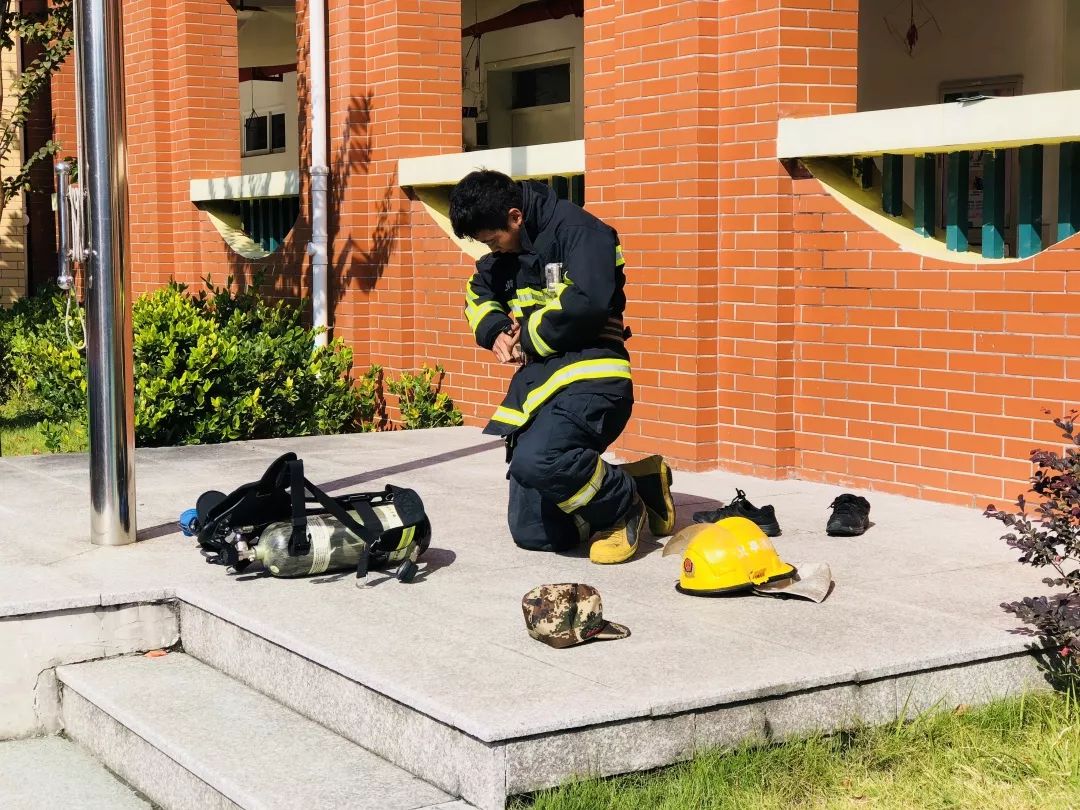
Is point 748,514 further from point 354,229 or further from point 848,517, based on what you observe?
point 354,229

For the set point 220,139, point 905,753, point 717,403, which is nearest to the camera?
point 905,753

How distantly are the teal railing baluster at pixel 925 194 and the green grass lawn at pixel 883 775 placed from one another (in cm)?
348

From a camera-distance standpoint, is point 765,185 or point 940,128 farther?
point 765,185

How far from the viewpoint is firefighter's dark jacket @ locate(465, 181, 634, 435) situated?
5.81 metres

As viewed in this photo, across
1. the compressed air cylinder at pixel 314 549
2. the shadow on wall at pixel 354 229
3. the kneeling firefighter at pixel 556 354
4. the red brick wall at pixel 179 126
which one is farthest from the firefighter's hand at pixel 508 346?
the red brick wall at pixel 179 126

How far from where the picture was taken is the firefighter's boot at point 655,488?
638 centimetres

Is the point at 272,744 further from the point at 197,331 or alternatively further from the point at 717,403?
the point at 197,331

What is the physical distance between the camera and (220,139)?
1488cm

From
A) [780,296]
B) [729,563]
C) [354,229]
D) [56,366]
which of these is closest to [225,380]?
[56,366]

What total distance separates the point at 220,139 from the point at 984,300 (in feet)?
32.2

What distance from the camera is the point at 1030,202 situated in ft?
22.7

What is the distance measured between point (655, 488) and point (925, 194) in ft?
7.51

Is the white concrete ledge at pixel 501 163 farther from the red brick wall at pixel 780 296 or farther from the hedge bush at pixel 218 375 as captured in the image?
the hedge bush at pixel 218 375

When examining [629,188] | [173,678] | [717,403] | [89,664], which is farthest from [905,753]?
[629,188]
